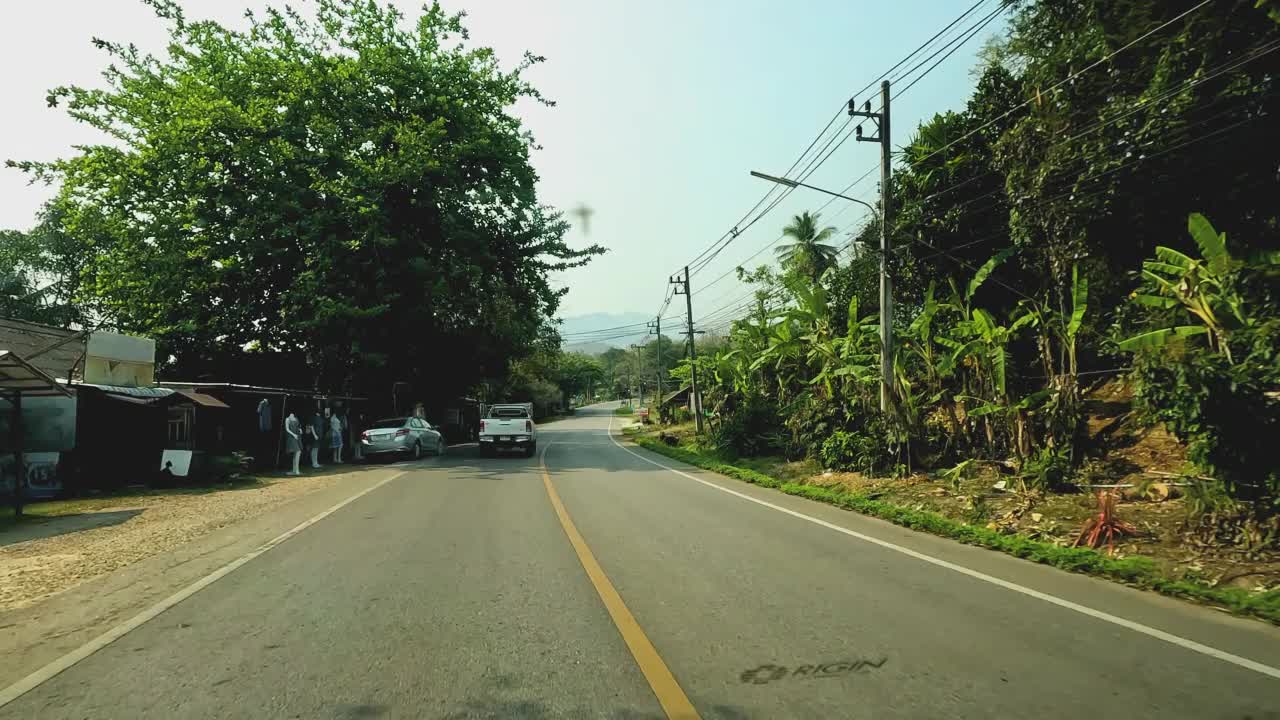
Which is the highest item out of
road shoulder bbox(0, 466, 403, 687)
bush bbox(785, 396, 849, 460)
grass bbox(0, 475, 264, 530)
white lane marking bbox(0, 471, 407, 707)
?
bush bbox(785, 396, 849, 460)

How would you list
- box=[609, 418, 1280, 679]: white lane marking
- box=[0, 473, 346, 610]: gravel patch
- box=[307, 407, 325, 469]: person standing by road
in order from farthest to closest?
box=[307, 407, 325, 469]: person standing by road, box=[0, 473, 346, 610]: gravel patch, box=[609, 418, 1280, 679]: white lane marking

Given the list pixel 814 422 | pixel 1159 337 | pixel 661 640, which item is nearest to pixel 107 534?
pixel 661 640

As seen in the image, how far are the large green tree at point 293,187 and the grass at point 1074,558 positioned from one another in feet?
56.7

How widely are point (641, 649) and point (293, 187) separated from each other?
23789mm

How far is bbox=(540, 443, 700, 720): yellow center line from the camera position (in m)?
3.71

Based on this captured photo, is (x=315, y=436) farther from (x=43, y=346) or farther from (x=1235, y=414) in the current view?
(x=1235, y=414)

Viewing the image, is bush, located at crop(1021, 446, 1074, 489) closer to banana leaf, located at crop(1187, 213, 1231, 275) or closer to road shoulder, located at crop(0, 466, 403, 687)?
banana leaf, located at crop(1187, 213, 1231, 275)

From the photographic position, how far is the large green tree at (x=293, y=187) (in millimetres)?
23719

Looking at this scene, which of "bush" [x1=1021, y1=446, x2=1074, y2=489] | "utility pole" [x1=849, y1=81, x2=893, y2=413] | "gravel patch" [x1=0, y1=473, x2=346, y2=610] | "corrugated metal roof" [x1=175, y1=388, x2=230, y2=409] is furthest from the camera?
"corrugated metal roof" [x1=175, y1=388, x2=230, y2=409]

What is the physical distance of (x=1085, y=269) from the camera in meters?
12.8

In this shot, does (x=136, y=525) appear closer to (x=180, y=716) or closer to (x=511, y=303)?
(x=180, y=716)

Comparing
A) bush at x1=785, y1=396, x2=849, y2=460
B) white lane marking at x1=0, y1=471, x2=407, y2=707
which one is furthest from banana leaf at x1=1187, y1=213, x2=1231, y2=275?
white lane marking at x1=0, y1=471, x2=407, y2=707

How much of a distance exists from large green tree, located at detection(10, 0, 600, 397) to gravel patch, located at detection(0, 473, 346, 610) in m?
9.68

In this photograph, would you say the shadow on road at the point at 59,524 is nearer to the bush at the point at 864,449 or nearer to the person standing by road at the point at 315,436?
the person standing by road at the point at 315,436
